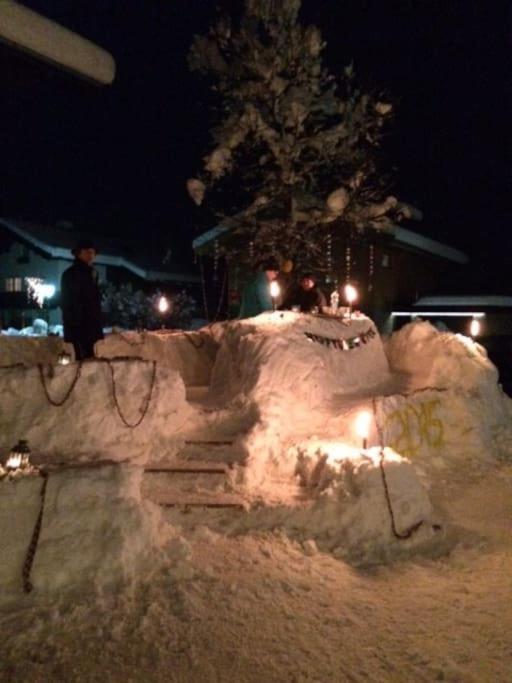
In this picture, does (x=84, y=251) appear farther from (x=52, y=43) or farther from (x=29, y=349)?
(x=52, y=43)

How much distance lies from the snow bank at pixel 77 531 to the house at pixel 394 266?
12488mm

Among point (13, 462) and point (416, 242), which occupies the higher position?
point (416, 242)

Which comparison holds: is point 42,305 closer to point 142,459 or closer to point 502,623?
point 142,459

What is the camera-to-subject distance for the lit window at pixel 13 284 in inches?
963

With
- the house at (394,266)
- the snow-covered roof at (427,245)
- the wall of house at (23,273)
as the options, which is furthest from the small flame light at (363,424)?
the wall of house at (23,273)

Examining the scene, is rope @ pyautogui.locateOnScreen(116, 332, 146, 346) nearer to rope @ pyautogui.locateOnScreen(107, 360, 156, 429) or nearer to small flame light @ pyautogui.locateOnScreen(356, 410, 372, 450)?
rope @ pyautogui.locateOnScreen(107, 360, 156, 429)

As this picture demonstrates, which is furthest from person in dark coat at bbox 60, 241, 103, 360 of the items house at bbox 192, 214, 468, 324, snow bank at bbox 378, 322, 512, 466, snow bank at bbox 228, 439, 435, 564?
house at bbox 192, 214, 468, 324

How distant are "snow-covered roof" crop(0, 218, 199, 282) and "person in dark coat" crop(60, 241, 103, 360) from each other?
16902mm

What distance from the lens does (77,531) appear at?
4258 millimetres

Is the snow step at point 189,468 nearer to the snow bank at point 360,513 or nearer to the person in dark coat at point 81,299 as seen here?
the snow bank at point 360,513

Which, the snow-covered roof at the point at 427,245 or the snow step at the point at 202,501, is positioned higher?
the snow-covered roof at the point at 427,245

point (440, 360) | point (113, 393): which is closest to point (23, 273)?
point (440, 360)

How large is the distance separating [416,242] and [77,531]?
57.2ft

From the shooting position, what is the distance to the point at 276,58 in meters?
12.9
